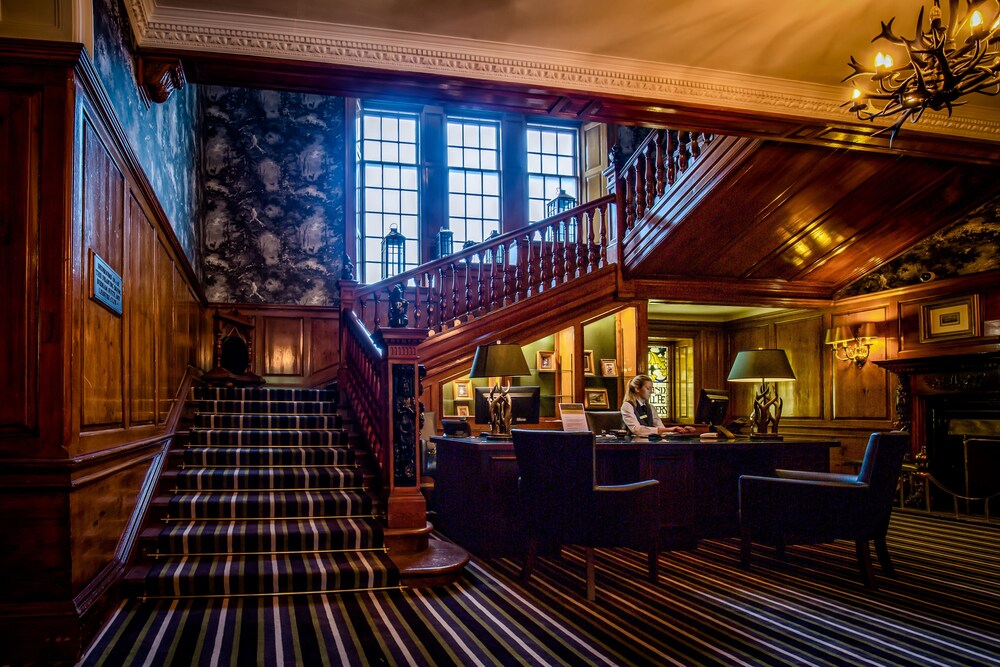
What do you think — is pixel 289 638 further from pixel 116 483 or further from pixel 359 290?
pixel 359 290

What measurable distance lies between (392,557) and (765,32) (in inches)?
170

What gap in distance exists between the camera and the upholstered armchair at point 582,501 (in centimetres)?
436

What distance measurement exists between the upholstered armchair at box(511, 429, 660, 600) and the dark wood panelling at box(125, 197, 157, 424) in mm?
2503

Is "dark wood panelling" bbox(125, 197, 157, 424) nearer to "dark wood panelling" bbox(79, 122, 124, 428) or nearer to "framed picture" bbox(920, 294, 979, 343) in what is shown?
"dark wood panelling" bbox(79, 122, 124, 428)

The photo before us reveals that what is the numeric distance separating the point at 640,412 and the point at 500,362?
1647 millimetres

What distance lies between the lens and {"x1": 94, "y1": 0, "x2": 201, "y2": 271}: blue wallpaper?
13.3 feet

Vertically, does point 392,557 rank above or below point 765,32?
below

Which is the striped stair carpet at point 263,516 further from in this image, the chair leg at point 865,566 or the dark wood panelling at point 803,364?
the dark wood panelling at point 803,364

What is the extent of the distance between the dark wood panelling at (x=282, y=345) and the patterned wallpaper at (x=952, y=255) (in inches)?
287

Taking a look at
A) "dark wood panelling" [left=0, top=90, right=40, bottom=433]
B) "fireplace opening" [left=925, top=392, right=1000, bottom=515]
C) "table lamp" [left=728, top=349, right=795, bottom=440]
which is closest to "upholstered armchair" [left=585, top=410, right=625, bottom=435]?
"table lamp" [left=728, top=349, right=795, bottom=440]

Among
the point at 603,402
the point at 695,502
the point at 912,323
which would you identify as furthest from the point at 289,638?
the point at 912,323

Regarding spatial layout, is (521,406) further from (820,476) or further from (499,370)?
(820,476)

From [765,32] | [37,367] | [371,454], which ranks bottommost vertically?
[371,454]

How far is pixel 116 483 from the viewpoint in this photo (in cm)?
419
